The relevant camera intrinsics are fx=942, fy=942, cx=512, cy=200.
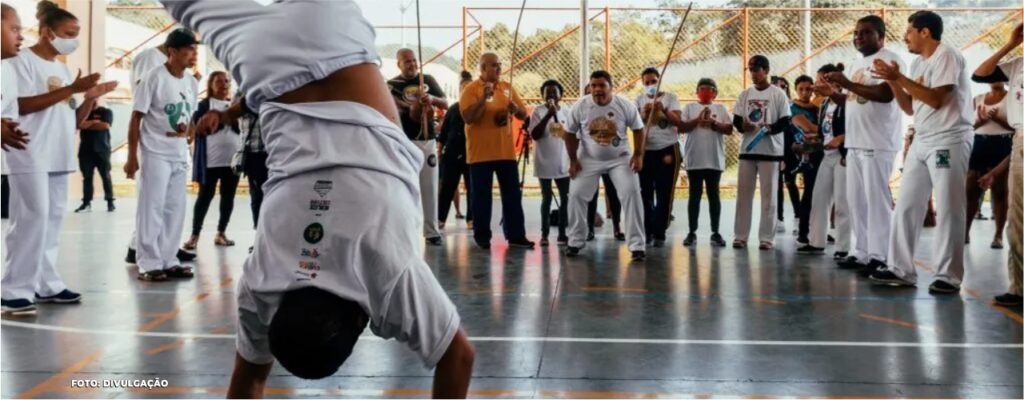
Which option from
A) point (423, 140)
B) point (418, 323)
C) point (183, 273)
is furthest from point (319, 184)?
point (423, 140)

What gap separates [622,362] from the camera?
4.54m

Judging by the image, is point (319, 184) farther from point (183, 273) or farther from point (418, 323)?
point (183, 273)

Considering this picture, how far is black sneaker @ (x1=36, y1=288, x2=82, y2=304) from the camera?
19.9 ft

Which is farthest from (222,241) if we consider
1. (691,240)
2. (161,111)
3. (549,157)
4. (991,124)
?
(991,124)

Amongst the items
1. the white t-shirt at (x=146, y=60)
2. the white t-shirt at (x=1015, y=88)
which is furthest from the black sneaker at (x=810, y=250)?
the white t-shirt at (x=146, y=60)

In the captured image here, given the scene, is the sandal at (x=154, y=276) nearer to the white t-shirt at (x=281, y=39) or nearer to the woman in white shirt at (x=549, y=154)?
the woman in white shirt at (x=549, y=154)

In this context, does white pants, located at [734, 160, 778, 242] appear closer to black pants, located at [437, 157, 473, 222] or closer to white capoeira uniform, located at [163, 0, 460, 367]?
black pants, located at [437, 157, 473, 222]

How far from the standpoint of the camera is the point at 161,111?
6.92m

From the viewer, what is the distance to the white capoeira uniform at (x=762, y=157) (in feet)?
29.8

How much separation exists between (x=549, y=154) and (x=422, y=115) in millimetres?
1514

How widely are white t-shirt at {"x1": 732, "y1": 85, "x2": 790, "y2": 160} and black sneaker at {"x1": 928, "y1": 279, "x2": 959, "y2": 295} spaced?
274 cm

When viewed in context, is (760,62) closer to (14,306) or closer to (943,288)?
(943,288)

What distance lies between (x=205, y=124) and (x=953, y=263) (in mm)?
5257

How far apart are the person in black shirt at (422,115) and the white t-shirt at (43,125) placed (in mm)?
3642
